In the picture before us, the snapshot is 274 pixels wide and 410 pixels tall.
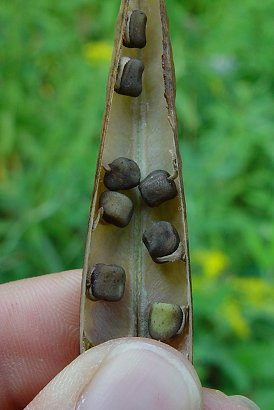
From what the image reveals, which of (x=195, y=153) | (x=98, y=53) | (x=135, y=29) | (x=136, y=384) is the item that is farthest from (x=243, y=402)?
(x=98, y=53)

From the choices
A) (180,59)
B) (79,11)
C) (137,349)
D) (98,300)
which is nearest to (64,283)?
(98,300)

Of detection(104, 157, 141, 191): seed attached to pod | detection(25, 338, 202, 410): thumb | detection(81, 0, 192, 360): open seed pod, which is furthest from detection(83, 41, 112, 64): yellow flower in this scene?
detection(25, 338, 202, 410): thumb

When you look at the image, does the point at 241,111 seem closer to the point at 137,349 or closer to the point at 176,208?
the point at 176,208

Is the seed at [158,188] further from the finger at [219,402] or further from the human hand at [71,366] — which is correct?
the finger at [219,402]

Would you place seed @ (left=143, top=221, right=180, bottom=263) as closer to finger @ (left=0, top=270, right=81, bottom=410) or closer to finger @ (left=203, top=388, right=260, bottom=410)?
finger @ (left=203, top=388, right=260, bottom=410)

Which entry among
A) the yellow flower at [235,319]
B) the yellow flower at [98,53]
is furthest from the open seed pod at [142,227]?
the yellow flower at [98,53]

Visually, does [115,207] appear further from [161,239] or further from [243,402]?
[243,402]

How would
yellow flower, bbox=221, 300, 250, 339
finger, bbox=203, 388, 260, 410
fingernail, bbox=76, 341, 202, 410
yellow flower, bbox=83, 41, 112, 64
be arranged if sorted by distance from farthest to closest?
yellow flower, bbox=83, 41, 112, 64 → yellow flower, bbox=221, 300, 250, 339 → finger, bbox=203, 388, 260, 410 → fingernail, bbox=76, 341, 202, 410
